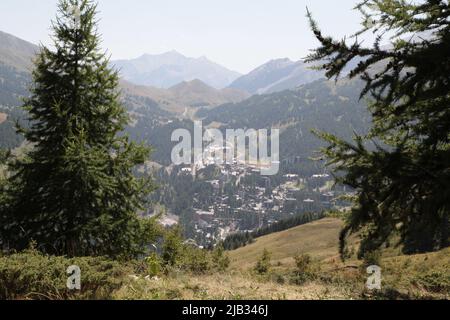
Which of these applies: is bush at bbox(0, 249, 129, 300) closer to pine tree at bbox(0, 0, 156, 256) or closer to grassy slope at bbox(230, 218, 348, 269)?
pine tree at bbox(0, 0, 156, 256)

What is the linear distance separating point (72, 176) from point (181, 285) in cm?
744

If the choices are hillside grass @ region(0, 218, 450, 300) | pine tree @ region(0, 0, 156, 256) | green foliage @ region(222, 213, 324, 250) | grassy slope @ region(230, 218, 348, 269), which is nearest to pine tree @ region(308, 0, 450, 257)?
hillside grass @ region(0, 218, 450, 300)

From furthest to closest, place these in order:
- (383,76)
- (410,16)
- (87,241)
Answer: (87,241) < (410,16) < (383,76)

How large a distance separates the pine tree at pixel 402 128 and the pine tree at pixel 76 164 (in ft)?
36.3

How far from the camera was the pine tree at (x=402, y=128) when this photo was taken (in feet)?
23.6

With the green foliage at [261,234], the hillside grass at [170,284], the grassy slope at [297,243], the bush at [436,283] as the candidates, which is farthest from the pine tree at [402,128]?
the green foliage at [261,234]

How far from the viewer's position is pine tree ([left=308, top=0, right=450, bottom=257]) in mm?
7191

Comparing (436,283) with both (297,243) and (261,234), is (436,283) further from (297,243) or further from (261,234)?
(261,234)

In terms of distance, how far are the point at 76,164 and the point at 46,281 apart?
6.94 m

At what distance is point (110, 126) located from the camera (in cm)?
1844

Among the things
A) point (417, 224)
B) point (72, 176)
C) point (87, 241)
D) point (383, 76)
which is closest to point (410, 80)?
point (383, 76)

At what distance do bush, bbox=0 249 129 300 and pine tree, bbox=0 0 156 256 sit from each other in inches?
238

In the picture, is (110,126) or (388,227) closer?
(388,227)
